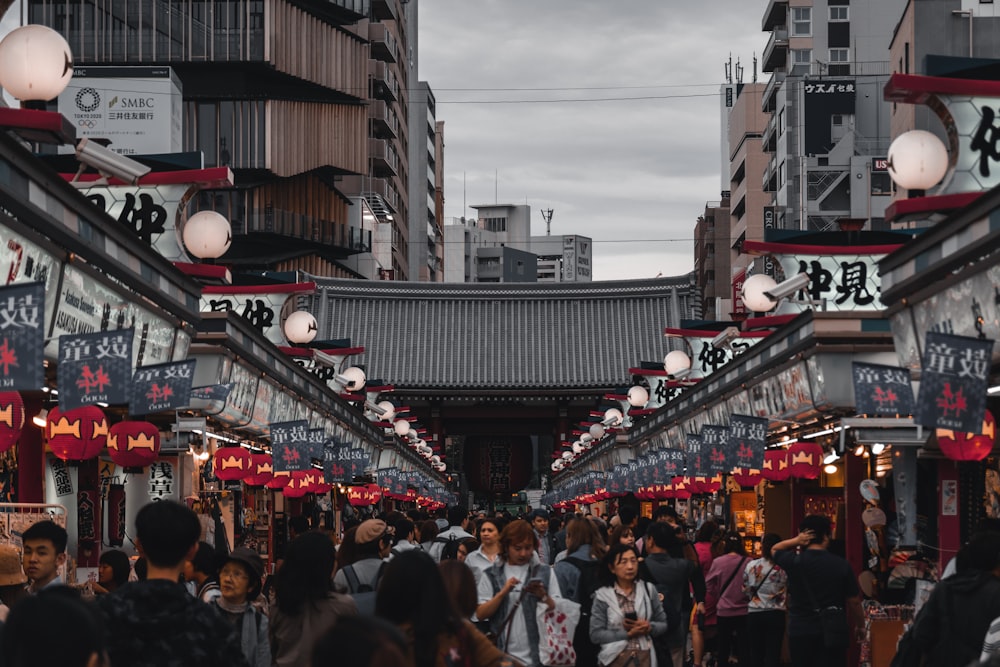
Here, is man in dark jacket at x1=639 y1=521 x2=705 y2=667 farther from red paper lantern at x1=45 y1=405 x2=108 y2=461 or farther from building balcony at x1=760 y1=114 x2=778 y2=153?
building balcony at x1=760 y1=114 x2=778 y2=153

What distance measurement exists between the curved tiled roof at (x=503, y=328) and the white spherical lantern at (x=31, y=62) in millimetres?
53934

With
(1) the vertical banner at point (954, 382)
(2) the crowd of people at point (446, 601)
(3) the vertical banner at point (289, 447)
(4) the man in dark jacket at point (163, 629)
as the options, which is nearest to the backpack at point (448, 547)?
(2) the crowd of people at point (446, 601)

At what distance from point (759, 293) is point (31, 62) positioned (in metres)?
11.2

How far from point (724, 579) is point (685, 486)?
1364 cm

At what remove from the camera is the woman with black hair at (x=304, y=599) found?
7574 millimetres

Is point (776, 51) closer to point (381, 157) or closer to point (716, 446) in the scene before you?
point (381, 157)

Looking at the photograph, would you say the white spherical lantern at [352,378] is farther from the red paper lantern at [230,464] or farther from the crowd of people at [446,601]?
the crowd of people at [446,601]

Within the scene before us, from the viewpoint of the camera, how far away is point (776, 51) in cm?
6247

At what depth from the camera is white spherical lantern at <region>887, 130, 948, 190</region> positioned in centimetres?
1186

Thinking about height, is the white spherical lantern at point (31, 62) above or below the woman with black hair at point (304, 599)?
above

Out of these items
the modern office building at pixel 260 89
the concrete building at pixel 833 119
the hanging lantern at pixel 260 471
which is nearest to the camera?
the hanging lantern at pixel 260 471

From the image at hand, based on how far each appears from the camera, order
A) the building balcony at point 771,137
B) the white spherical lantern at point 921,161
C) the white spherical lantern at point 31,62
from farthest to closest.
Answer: the building balcony at point 771,137 → the white spherical lantern at point 921,161 → the white spherical lantern at point 31,62

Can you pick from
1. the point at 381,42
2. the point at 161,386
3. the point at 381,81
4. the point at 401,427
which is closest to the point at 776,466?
the point at 161,386

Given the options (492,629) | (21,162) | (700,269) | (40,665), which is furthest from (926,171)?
(700,269)
